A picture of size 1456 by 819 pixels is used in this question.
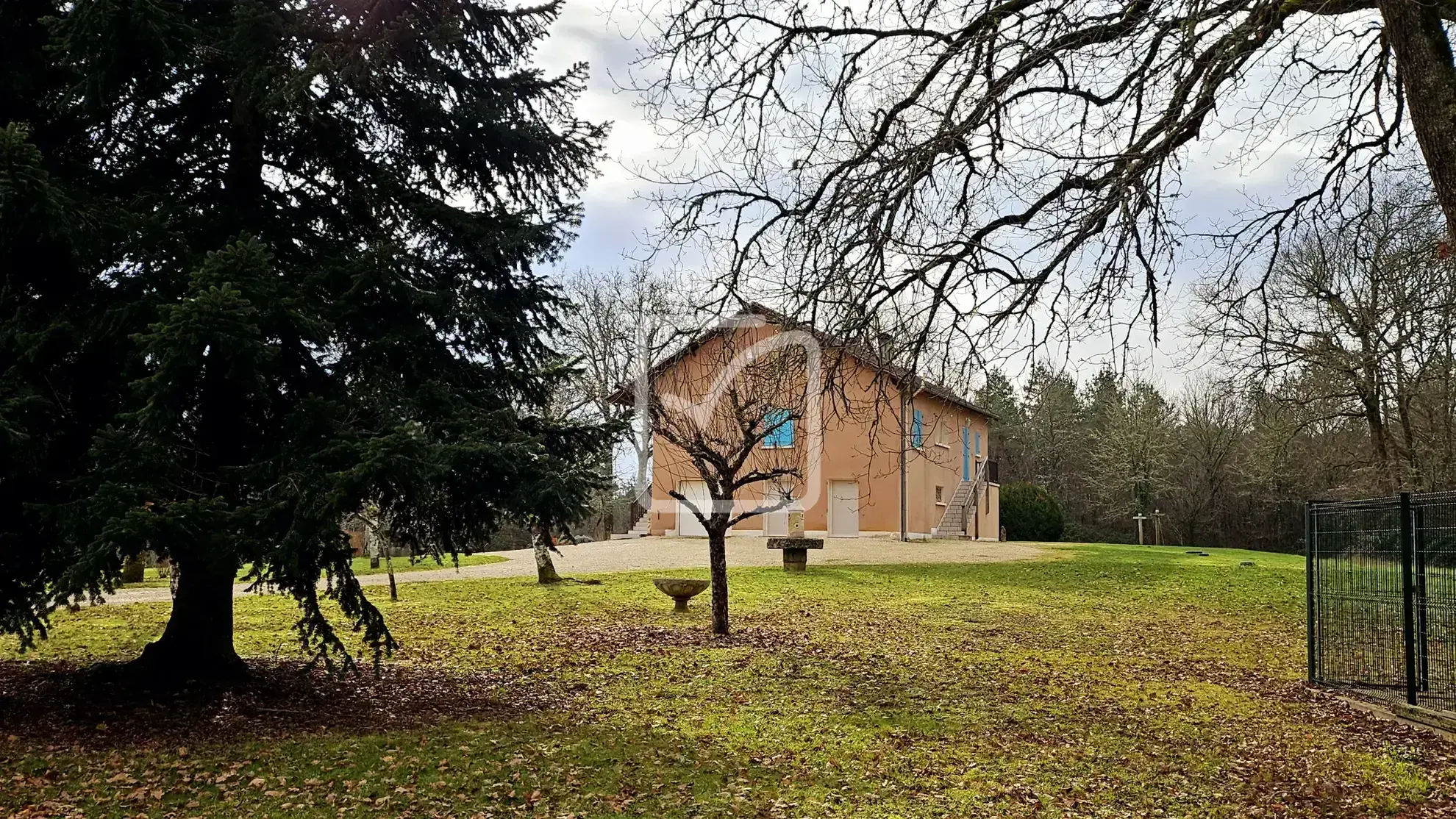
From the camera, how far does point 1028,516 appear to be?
3894 cm

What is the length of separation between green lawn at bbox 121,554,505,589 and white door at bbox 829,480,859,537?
994 cm

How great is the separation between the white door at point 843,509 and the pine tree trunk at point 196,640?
21.8 m

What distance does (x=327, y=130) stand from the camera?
31.2 feet

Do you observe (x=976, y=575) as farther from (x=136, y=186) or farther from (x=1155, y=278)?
(x=136, y=186)

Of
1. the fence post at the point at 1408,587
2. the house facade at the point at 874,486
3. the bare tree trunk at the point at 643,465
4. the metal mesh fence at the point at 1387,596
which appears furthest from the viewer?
the bare tree trunk at the point at 643,465

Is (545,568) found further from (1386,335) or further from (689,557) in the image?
(1386,335)

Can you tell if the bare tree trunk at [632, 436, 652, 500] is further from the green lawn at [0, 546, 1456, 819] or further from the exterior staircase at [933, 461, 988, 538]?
the green lawn at [0, 546, 1456, 819]

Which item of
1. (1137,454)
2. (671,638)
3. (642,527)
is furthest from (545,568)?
(1137,454)

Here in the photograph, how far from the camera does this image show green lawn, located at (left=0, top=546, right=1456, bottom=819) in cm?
644

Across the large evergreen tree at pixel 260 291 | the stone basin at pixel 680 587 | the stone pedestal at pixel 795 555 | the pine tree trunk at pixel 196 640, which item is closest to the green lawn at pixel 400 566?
the stone pedestal at pixel 795 555

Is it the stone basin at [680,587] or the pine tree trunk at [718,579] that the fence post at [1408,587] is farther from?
the stone basin at [680,587]

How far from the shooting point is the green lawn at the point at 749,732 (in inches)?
253

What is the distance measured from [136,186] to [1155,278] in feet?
28.0

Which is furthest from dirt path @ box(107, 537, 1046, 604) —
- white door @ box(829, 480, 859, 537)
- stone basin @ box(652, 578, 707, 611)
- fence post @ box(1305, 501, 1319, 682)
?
fence post @ box(1305, 501, 1319, 682)
